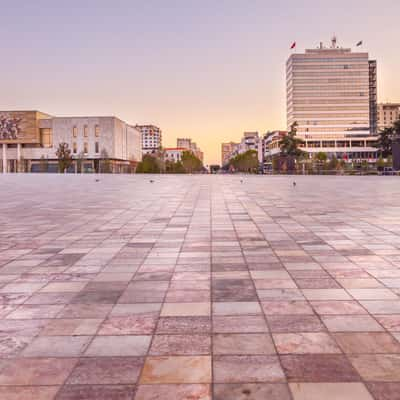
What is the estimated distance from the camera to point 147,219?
11.1 metres

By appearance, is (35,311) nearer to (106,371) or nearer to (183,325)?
(183,325)

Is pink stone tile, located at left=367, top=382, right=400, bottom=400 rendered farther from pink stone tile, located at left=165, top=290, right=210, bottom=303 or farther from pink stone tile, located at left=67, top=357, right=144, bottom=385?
pink stone tile, located at left=165, top=290, right=210, bottom=303

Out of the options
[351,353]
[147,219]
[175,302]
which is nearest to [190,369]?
[351,353]

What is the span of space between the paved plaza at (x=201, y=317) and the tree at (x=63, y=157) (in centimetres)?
10003

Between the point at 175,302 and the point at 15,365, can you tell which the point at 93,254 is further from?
the point at 15,365

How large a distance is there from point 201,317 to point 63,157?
10637 centimetres

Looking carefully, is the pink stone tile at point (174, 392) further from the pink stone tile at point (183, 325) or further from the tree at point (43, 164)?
the tree at point (43, 164)

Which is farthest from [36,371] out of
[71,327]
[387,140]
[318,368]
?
[387,140]

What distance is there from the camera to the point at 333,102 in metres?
143

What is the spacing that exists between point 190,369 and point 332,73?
499ft

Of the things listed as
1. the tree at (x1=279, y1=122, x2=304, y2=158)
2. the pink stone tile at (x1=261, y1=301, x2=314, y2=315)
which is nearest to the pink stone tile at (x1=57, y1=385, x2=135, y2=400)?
the pink stone tile at (x1=261, y1=301, x2=314, y2=315)

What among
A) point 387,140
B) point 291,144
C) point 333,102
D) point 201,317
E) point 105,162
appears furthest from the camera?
point 333,102

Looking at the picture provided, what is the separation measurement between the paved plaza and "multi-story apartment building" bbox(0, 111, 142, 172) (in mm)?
104375

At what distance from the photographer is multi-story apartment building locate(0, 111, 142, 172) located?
4328 inches
